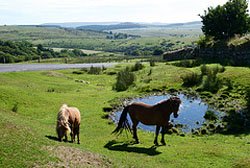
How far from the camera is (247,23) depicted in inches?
2175

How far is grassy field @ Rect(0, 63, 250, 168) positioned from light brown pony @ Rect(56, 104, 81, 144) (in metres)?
0.65

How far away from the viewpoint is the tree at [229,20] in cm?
5425

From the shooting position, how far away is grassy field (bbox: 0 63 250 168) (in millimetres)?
15336

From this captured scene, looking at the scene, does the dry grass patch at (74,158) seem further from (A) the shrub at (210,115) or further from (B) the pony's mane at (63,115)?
(A) the shrub at (210,115)

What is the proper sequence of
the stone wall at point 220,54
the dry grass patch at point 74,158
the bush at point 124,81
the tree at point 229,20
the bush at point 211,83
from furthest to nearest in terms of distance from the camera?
1. the tree at point 229,20
2. the stone wall at point 220,54
3. the bush at point 124,81
4. the bush at point 211,83
5. the dry grass patch at point 74,158

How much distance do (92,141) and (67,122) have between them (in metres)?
3.48

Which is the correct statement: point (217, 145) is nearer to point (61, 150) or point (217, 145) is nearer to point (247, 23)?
point (61, 150)

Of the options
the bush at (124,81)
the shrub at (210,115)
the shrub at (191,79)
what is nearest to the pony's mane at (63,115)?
the shrub at (210,115)

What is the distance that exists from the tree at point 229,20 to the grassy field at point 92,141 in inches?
640

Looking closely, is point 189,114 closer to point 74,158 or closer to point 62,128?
point 62,128

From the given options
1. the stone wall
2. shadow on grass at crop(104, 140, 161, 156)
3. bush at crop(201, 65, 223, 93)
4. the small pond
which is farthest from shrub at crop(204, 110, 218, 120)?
the stone wall

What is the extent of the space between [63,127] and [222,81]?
2296 centimetres

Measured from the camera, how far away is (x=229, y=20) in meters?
54.6

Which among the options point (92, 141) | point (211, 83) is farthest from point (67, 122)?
point (211, 83)
